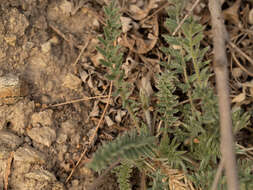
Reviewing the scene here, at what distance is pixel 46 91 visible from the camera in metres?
1.89

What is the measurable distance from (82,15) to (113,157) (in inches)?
52.3

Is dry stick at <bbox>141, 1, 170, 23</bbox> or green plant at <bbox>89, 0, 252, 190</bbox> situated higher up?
dry stick at <bbox>141, 1, 170, 23</bbox>

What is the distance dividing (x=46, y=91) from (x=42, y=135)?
317mm

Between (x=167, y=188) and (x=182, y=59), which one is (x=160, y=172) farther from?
(x=182, y=59)

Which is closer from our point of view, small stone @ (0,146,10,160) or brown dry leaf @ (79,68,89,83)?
small stone @ (0,146,10,160)

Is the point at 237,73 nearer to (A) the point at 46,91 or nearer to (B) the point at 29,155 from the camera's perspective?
(A) the point at 46,91

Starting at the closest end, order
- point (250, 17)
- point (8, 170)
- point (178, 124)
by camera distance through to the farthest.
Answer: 1. point (8, 170)
2. point (178, 124)
3. point (250, 17)

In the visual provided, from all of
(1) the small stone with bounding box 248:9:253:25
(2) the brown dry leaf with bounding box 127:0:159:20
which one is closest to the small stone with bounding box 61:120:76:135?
(2) the brown dry leaf with bounding box 127:0:159:20

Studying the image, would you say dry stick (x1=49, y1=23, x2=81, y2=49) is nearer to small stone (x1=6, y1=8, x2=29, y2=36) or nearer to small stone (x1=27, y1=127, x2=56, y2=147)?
small stone (x1=6, y1=8, x2=29, y2=36)

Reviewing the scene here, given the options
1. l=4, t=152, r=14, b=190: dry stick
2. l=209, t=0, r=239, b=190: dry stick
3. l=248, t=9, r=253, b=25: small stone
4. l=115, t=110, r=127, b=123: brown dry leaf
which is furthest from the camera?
l=248, t=9, r=253, b=25: small stone

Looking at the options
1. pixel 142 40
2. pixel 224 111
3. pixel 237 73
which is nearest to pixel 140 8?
pixel 142 40

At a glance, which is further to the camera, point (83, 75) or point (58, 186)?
point (83, 75)

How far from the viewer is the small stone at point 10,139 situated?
1.64 meters

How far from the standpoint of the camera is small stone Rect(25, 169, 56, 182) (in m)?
1.62
